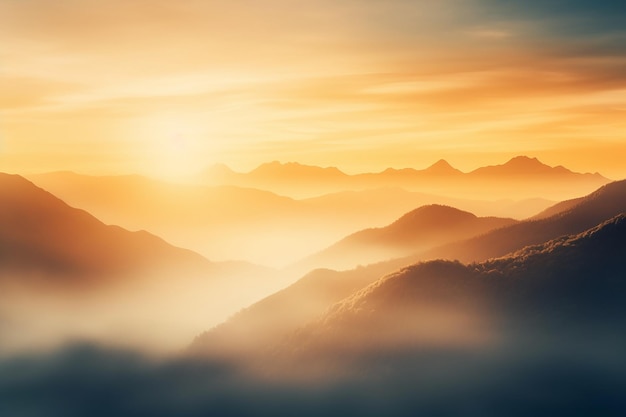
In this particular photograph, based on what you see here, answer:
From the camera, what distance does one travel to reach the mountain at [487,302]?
416ft

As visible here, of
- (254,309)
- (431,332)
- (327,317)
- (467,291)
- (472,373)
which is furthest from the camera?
(254,309)

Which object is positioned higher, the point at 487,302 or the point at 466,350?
the point at 487,302

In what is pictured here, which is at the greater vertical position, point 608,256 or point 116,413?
point 608,256

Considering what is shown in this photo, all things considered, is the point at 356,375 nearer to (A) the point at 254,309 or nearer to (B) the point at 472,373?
(B) the point at 472,373

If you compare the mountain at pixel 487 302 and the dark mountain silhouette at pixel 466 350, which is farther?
the mountain at pixel 487 302

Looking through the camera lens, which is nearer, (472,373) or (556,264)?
(472,373)

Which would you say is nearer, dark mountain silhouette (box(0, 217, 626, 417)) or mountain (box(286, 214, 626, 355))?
dark mountain silhouette (box(0, 217, 626, 417))

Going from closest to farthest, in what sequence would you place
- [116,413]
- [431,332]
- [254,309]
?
1. [431,332]
2. [116,413]
3. [254,309]

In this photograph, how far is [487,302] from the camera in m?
133

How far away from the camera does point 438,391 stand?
11606 centimetres

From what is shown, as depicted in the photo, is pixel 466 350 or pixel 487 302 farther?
pixel 487 302

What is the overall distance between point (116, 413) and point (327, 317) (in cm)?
6811

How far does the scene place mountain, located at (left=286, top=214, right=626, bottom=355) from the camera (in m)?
127

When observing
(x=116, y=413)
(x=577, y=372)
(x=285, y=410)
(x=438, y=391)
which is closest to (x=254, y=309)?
(x=116, y=413)
